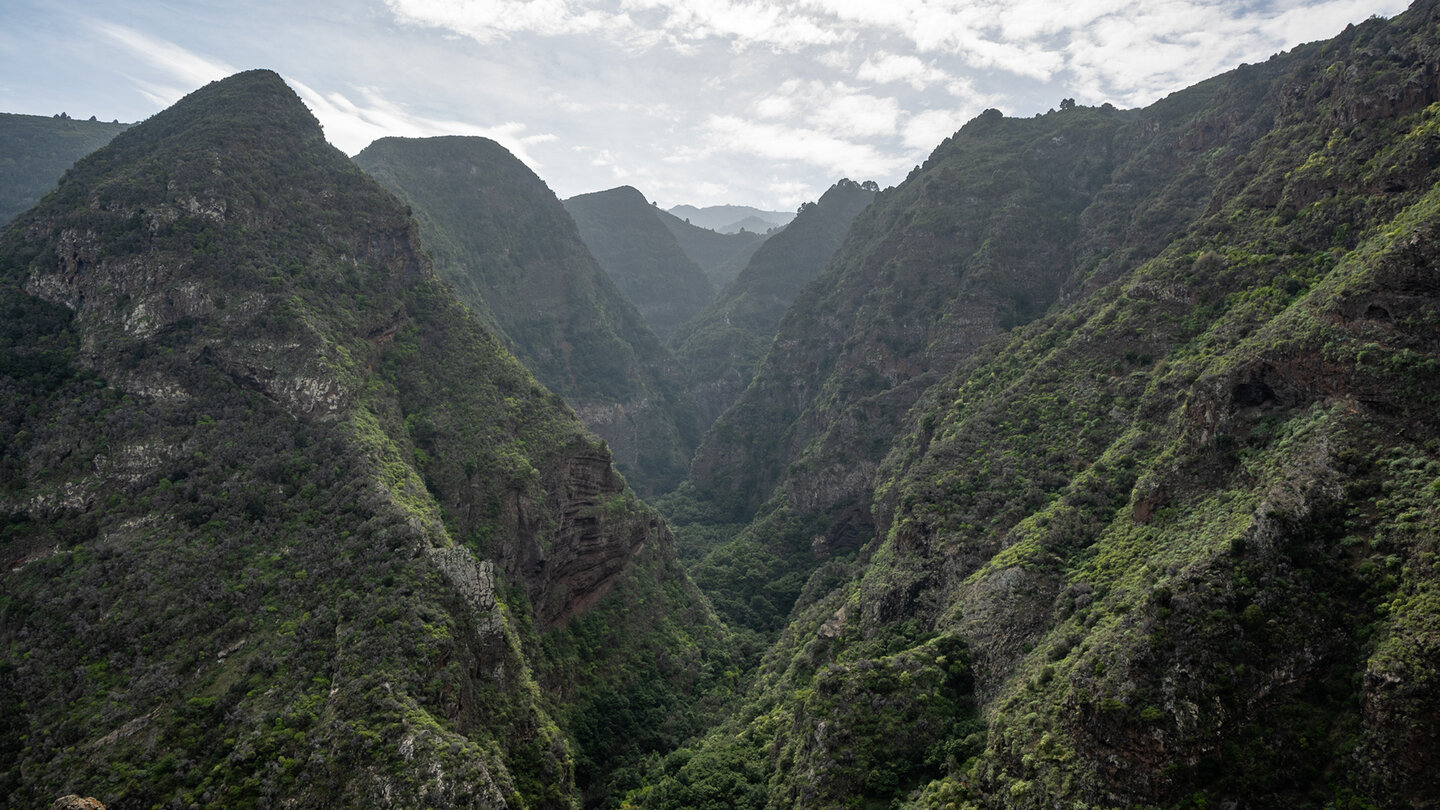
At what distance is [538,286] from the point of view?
17638cm

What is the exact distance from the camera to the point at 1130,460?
50.3 meters

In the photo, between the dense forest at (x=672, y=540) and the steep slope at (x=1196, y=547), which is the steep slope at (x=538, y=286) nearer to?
the dense forest at (x=672, y=540)

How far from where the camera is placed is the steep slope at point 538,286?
15838 cm

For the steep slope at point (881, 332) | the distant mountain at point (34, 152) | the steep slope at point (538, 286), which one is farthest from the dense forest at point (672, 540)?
Result: the steep slope at point (538, 286)

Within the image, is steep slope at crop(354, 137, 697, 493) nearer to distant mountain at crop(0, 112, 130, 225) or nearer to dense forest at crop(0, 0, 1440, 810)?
distant mountain at crop(0, 112, 130, 225)

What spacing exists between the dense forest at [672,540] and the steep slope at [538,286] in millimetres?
69148

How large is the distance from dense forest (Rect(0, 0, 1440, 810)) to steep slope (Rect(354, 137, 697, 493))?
69148mm

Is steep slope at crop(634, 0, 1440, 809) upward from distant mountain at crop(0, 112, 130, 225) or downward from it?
downward

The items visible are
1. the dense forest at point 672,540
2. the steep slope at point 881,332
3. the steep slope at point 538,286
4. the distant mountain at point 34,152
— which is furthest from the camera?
the steep slope at point 538,286

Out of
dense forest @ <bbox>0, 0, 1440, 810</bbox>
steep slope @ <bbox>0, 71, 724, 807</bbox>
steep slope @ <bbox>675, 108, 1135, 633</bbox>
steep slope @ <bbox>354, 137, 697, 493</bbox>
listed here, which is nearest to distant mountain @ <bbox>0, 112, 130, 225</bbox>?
steep slope @ <bbox>354, 137, 697, 493</bbox>

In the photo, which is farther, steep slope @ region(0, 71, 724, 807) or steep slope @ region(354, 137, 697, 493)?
steep slope @ region(354, 137, 697, 493)

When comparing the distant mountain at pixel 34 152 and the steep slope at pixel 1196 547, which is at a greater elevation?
the distant mountain at pixel 34 152

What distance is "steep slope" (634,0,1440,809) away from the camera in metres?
29.0

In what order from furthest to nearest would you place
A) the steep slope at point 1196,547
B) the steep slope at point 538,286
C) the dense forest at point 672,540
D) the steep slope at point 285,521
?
the steep slope at point 538,286
the steep slope at point 285,521
the dense forest at point 672,540
the steep slope at point 1196,547
